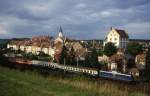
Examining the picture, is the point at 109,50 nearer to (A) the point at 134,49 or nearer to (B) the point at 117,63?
(A) the point at 134,49

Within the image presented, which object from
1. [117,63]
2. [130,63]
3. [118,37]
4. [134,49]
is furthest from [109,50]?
[118,37]

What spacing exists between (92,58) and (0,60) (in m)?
24.9

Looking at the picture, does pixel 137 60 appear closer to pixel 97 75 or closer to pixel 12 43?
pixel 97 75

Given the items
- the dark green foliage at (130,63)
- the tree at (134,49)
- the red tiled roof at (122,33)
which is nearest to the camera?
the dark green foliage at (130,63)

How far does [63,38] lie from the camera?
497 ft

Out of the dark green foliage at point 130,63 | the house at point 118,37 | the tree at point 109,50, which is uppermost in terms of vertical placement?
the house at point 118,37

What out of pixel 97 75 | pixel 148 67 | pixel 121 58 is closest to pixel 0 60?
pixel 97 75

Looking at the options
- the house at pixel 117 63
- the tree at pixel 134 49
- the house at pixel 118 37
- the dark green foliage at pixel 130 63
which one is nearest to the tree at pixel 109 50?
the tree at pixel 134 49

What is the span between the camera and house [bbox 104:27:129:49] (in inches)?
5422

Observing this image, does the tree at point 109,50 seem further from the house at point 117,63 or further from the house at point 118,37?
the house at point 118,37

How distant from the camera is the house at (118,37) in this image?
137725 millimetres

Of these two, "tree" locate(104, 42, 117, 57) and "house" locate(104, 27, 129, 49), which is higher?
"house" locate(104, 27, 129, 49)

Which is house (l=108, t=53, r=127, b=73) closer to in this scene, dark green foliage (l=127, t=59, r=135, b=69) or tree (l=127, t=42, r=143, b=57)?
dark green foliage (l=127, t=59, r=135, b=69)

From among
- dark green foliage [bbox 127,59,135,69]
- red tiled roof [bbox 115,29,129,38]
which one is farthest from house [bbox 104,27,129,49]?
dark green foliage [bbox 127,59,135,69]
